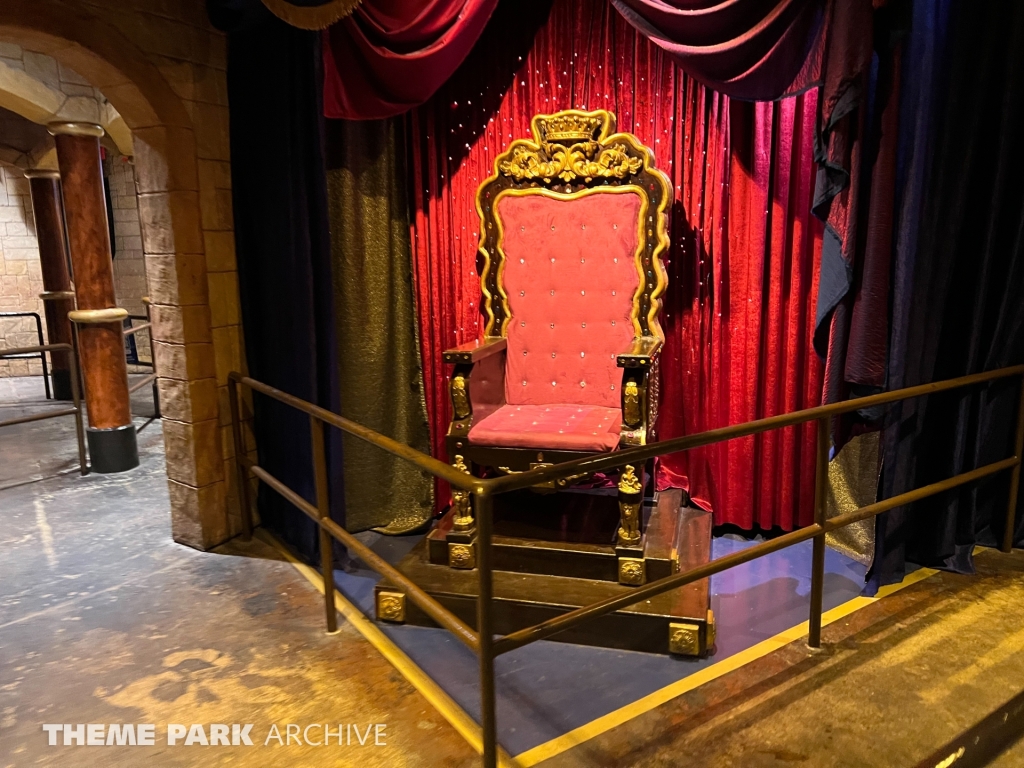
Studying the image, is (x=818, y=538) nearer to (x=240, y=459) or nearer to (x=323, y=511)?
(x=323, y=511)

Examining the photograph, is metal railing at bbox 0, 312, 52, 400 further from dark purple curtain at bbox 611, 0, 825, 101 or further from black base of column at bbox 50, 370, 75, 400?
dark purple curtain at bbox 611, 0, 825, 101

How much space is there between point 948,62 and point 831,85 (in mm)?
483

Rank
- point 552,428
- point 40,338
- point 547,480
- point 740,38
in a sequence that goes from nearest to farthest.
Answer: point 547,480
point 740,38
point 552,428
point 40,338

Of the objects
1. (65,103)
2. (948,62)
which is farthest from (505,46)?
(65,103)

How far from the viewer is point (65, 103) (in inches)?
167

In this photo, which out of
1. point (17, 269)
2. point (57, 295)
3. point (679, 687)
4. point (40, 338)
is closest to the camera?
point (679, 687)

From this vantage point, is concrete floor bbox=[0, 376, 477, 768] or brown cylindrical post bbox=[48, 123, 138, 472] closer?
concrete floor bbox=[0, 376, 477, 768]

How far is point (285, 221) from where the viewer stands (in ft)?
10.4

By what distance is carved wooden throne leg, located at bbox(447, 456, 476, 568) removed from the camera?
2.80 meters

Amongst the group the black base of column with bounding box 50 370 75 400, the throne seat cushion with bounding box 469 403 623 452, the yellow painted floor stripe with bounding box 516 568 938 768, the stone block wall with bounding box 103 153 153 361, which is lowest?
the yellow painted floor stripe with bounding box 516 568 938 768

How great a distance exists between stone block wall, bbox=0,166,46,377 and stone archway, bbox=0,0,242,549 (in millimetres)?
5915

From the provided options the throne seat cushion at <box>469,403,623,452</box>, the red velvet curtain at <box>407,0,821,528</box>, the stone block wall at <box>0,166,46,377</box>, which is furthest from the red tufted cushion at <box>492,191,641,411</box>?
the stone block wall at <box>0,166,46,377</box>

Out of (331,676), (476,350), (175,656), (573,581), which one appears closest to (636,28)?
(476,350)

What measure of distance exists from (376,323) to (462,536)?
114cm
